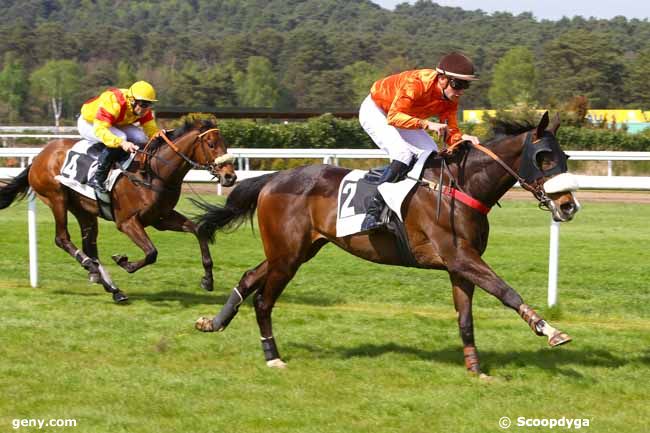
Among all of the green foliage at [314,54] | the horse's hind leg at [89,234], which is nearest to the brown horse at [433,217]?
the horse's hind leg at [89,234]

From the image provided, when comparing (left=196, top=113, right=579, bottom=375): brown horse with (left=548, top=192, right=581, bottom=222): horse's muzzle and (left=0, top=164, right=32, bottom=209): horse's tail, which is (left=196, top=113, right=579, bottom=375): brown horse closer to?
(left=548, top=192, right=581, bottom=222): horse's muzzle

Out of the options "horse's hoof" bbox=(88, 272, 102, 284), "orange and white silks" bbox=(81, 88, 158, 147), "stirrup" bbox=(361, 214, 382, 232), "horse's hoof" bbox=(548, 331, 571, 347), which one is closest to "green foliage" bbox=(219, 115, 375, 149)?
"orange and white silks" bbox=(81, 88, 158, 147)

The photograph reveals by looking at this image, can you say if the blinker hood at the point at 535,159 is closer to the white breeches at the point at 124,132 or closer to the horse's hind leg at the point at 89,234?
the white breeches at the point at 124,132

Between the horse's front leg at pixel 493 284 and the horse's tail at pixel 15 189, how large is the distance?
491cm

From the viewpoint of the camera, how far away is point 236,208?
6.22 meters

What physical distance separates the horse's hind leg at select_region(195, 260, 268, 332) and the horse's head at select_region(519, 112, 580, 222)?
1725 millimetres

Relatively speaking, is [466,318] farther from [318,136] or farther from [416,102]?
[318,136]

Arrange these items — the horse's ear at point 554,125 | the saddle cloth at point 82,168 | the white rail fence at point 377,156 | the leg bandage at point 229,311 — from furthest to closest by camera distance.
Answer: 1. the saddle cloth at point 82,168
2. the white rail fence at point 377,156
3. the leg bandage at point 229,311
4. the horse's ear at point 554,125

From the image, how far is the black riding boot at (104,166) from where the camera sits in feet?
25.4

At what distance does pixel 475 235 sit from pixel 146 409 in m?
1.97

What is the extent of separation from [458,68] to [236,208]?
1.80 metres

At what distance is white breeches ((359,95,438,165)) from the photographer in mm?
5543

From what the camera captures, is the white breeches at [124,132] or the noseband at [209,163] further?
the white breeches at [124,132]

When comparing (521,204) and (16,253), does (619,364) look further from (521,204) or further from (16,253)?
(521,204)
